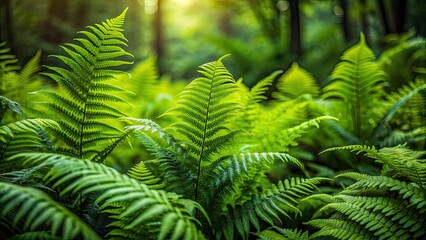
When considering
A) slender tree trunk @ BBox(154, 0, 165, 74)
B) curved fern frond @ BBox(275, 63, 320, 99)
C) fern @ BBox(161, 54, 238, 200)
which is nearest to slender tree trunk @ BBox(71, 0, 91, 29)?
slender tree trunk @ BBox(154, 0, 165, 74)

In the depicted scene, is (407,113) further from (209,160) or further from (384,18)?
(384,18)

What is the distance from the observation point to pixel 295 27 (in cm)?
561

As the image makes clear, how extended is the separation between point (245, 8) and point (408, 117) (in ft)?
15.9

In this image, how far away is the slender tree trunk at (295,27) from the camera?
5.47m

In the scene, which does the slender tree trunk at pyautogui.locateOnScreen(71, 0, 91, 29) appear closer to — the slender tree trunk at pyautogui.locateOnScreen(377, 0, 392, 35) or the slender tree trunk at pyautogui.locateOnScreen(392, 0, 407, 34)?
the slender tree trunk at pyautogui.locateOnScreen(377, 0, 392, 35)

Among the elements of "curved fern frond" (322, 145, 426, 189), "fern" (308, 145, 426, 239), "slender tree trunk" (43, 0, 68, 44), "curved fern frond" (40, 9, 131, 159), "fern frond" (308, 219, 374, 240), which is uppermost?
"slender tree trunk" (43, 0, 68, 44)

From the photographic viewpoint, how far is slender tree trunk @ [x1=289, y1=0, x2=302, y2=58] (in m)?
5.47

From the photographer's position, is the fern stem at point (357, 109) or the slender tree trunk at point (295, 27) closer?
the fern stem at point (357, 109)

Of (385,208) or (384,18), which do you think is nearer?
(385,208)

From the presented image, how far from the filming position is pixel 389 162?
1582 millimetres

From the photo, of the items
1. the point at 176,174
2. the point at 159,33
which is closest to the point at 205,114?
the point at 176,174

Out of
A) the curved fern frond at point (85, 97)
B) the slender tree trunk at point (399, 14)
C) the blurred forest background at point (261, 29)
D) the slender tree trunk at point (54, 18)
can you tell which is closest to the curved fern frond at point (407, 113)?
the curved fern frond at point (85, 97)

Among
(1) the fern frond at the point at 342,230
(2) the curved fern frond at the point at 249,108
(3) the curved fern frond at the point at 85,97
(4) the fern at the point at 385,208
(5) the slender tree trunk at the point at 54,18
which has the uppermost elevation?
(5) the slender tree trunk at the point at 54,18

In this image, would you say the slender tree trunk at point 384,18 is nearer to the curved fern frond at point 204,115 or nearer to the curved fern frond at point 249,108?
the curved fern frond at point 249,108
